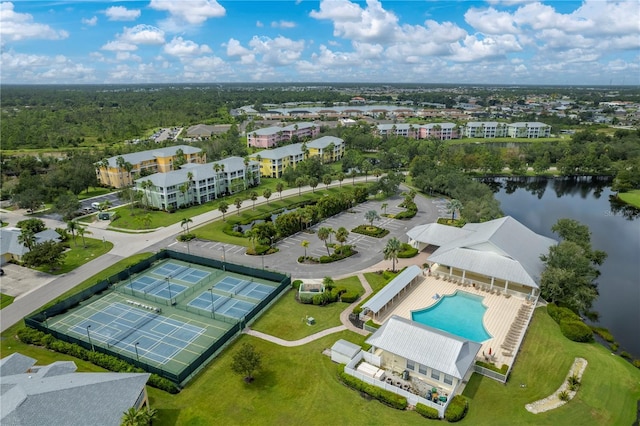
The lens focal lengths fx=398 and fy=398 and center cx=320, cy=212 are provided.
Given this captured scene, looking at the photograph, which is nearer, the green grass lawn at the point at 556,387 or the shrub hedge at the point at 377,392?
the green grass lawn at the point at 556,387

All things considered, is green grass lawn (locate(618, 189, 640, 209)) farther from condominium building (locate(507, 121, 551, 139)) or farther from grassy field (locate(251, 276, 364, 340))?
grassy field (locate(251, 276, 364, 340))

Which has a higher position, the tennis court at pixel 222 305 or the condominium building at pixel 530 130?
the condominium building at pixel 530 130

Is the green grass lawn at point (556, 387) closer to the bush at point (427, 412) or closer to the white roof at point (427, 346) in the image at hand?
the bush at point (427, 412)

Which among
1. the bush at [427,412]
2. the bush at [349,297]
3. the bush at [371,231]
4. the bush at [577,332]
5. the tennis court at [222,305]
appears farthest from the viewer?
the bush at [371,231]

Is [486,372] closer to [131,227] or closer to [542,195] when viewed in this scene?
[131,227]

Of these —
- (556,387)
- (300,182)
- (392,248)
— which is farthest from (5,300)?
(556,387)

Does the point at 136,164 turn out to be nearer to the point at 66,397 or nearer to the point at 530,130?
the point at 66,397

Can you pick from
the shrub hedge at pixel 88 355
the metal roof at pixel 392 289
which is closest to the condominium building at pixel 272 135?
the metal roof at pixel 392 289

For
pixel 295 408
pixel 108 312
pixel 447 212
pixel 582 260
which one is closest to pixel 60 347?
pixel 108 312
